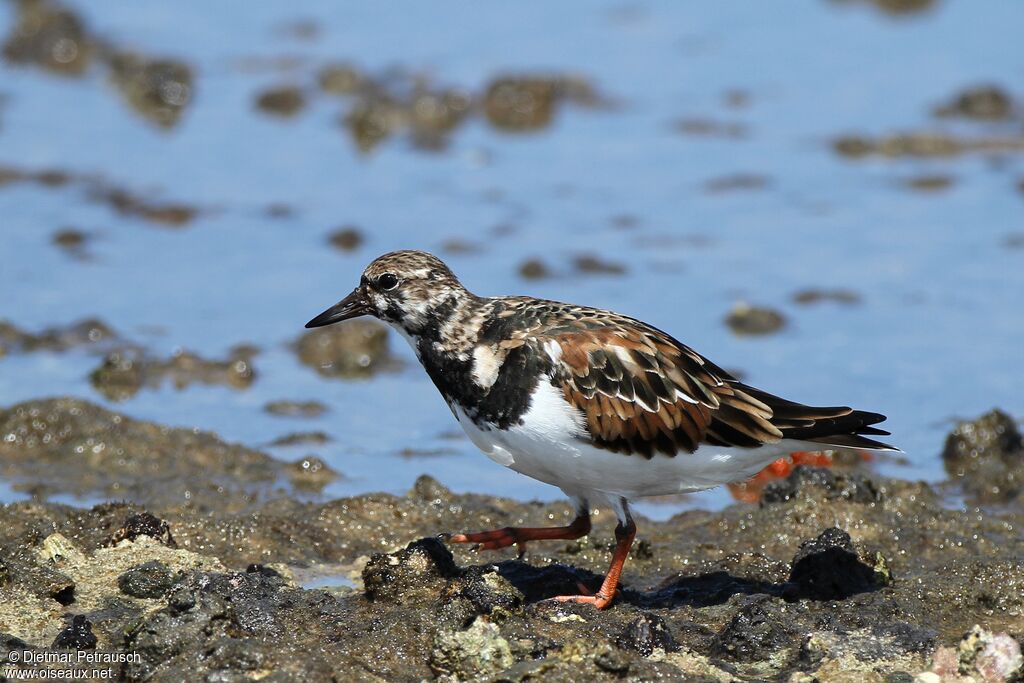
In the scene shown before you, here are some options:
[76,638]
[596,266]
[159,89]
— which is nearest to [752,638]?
[76,638]

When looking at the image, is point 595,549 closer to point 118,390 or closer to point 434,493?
point 434,493

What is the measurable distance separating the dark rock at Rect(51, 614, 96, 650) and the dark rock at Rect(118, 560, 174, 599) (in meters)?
0.46

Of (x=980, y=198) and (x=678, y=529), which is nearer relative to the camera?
(x=678, y=529)

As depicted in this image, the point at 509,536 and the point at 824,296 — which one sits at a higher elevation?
the point at 824,296

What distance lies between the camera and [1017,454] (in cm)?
834

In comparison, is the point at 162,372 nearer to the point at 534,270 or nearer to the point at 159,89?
the point at 534,270

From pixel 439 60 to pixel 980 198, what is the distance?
535 cm

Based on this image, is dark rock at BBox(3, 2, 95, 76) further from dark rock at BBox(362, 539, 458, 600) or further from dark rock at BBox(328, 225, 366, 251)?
dark rock at BBox(362, 539, 458, 600)

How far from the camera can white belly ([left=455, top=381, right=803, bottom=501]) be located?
607 cm

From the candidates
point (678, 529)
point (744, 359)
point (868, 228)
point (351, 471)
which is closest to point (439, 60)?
point (868, 228)

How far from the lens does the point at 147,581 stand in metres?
6.23

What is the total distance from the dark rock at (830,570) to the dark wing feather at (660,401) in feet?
1.37

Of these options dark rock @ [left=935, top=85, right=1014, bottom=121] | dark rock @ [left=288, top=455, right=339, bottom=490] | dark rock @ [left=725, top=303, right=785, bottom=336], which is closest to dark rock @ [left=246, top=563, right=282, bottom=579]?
dark rock @ [left=288, top=455, right=339, bottom=490]

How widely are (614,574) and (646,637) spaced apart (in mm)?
529
